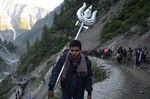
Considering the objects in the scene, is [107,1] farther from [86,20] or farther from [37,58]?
[86,20]

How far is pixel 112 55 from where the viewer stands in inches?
1405

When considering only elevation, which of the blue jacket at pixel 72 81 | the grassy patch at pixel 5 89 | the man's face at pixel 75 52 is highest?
the man's face at pixel 75 52

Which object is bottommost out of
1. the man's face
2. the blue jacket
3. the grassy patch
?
the grassy patch

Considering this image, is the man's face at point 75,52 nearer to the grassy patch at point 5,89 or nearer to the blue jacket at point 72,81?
the blue jacket at point 72,81

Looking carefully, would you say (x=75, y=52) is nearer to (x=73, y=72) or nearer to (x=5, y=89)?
(x=73, y=72)

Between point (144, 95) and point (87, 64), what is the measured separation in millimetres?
6575

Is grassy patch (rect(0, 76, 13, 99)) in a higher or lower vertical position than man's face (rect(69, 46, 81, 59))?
lower

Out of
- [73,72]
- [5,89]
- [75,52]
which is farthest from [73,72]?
[5,89]

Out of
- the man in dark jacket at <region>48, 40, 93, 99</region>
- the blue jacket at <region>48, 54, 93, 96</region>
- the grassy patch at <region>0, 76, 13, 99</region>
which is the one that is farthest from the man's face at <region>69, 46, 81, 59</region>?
the grassy patch at <region>0, 76, 13, 99</region>

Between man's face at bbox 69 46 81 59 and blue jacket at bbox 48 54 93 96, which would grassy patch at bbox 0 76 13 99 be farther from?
man's face at bbox 69 46 81 59

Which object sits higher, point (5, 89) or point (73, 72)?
point (73, 72)

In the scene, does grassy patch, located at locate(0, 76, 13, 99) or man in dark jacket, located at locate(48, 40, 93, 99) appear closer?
man in dark jacket, located at locate(48, 40, 93, 99)

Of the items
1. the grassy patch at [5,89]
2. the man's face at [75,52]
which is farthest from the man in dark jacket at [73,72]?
the grassy patch at [5,89]

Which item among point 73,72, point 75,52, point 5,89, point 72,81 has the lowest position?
point 5,89
